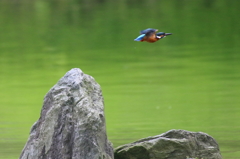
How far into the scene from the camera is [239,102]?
12.9m

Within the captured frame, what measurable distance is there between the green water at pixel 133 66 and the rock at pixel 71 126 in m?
2.30

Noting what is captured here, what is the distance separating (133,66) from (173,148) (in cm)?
1098

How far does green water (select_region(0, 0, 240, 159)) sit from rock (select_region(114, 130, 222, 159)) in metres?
0.98

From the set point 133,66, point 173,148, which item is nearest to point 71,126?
point 173,148

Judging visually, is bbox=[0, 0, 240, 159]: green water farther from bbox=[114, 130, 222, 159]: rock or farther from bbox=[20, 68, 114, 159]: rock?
bbox=[20, 68, 114, 159]: rock

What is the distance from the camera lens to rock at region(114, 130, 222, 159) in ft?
24.4

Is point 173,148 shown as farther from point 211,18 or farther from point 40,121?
point 211,18

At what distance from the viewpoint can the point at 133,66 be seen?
18.4 meters

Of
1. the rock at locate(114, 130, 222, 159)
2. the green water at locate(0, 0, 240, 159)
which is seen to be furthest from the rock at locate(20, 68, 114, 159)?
the green water at locate(0, 0, 240, 159)

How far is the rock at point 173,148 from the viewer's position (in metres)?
7.43

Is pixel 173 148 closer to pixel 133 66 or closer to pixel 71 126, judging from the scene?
pixel 71 126

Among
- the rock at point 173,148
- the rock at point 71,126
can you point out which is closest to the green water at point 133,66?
the rock at point 173,148

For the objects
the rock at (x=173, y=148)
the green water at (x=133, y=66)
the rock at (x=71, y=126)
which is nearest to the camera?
the rock at (x=71, y=126)

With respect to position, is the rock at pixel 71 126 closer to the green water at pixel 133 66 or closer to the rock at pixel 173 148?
the rock at pixel 173 148
